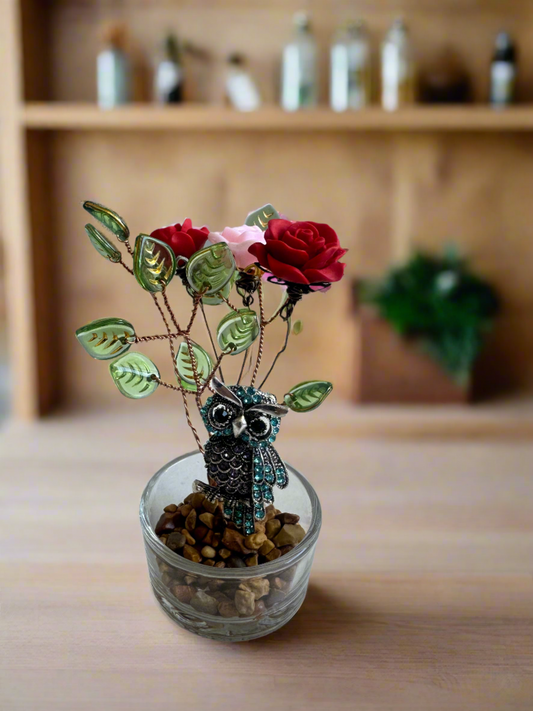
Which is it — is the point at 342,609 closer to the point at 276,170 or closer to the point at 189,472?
the point at 189,472

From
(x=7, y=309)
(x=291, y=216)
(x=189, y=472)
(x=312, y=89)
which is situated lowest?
(x=189, y=472)

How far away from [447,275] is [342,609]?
28.0 inches

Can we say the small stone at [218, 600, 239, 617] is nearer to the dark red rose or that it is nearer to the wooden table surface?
the wooden table surface

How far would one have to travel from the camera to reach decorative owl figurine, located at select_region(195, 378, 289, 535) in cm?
60

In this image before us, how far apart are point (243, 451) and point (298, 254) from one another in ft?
0.60

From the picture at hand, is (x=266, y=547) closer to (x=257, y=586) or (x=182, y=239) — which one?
(x=257, y=586)

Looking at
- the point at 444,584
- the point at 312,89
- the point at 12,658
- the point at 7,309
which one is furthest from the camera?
the point at 7,309

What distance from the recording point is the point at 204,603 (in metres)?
0.61

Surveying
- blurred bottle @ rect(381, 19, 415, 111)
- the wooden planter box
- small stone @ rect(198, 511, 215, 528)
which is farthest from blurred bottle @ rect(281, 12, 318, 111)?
small stone @ rect(198, 511, 215, 528)

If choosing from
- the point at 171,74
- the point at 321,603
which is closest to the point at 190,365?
the point at 321,603

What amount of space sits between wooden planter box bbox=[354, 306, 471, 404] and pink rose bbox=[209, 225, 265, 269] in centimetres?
66

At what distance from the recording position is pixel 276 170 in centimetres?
126

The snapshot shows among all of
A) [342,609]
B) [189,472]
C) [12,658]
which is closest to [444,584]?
[342,609]

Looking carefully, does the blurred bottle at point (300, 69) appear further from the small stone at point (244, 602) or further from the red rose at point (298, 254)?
the small stone at point (244, 602)
